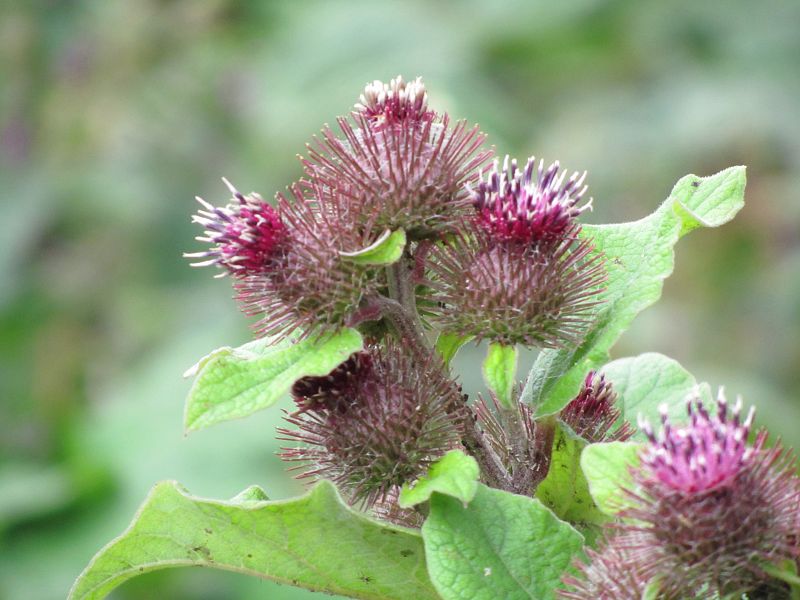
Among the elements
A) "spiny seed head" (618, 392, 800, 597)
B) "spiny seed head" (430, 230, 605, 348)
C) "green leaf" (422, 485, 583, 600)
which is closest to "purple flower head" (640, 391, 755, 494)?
"spiny seed head" (618, 392, 800, 597)

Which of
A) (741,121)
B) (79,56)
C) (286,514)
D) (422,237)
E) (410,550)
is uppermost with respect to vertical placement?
(79,56)

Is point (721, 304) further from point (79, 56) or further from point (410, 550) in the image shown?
point (410, 550)

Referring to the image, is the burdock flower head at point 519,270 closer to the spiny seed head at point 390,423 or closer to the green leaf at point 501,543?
the spiny seed head at point 390,423

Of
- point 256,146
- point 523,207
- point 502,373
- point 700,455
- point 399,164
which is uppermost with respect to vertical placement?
point 256,146

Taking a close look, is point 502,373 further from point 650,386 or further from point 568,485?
point 650,386

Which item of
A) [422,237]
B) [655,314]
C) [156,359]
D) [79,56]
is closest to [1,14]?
[79,56]

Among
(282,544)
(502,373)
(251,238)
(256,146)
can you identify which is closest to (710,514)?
(502,373)
